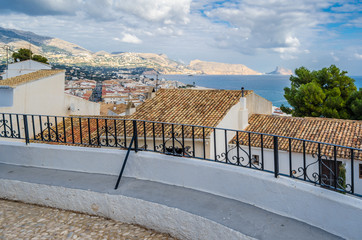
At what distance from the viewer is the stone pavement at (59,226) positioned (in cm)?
378

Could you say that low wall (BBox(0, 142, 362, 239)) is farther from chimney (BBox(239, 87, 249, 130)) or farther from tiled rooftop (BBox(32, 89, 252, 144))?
chimney (BBox(239, 87, 249, 130))

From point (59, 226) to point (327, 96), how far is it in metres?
24.8

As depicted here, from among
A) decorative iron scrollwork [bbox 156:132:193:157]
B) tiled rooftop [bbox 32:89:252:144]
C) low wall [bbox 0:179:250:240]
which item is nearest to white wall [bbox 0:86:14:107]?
tiled rooftop [bbox 32:89:252:144]

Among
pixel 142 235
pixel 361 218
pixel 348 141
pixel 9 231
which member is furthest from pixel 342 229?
pixel 348 141

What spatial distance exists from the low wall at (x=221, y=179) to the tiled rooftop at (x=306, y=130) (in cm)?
1126

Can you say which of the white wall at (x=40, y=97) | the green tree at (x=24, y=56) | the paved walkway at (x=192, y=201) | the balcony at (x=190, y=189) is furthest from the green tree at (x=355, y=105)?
the green tree at (x=24, y=56)

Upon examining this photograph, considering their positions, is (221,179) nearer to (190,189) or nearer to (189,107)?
(190,189)

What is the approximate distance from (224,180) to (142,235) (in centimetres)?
121

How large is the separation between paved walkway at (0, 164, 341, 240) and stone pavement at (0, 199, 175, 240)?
0.37m

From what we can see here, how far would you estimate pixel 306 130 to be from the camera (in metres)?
17.8

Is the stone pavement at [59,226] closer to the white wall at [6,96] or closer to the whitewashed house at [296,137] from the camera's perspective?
the whitewashed house at [296,137]

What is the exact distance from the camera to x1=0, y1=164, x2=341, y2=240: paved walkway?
10.8 ft

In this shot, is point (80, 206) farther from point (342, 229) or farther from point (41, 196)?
point (342, 229)

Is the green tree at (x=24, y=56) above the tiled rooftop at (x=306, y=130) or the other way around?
above
